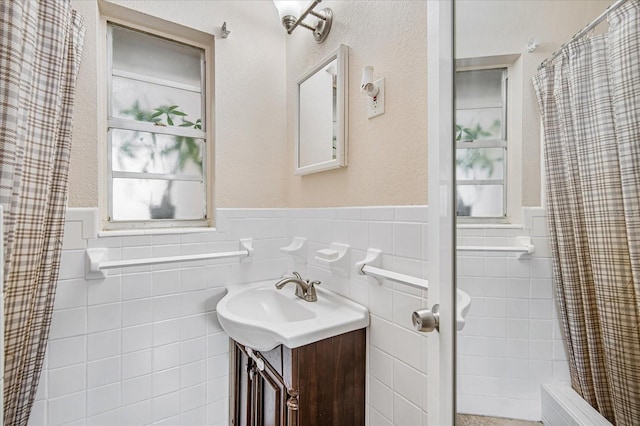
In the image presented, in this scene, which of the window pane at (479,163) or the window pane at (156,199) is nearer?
the window pane at (479,163)

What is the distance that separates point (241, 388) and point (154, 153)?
Answer: 1.26 m

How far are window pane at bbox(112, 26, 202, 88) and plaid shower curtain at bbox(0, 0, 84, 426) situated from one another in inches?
10.8

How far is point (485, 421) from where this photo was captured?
20.8 inches

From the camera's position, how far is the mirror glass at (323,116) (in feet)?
4.14

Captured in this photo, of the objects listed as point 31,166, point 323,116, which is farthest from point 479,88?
point 31,166

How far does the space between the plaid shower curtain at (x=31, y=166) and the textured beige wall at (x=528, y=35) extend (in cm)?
126

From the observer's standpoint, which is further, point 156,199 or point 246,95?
point 246,95

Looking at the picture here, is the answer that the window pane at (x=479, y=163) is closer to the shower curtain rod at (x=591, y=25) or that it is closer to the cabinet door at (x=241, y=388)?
the shower curtain rod at (x=591, y=25)

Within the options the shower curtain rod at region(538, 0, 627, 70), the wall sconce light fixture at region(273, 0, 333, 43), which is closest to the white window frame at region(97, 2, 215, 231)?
the wall sconce light fixture at region(273, 0, 333, 43)

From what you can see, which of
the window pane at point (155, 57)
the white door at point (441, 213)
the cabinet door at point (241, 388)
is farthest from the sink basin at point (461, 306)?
the window pane at point (155, 57)

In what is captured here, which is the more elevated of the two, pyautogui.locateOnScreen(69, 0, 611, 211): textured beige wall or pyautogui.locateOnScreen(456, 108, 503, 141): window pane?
pyautogui.locateOnScreen(69, 0, 611, 211): textured beige wall

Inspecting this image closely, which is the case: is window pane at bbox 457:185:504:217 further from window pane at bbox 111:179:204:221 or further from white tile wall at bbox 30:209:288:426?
window pane at bbox 111:179:204:221

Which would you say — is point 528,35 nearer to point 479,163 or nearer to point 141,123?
point 479,163

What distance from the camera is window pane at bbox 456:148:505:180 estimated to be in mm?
502
